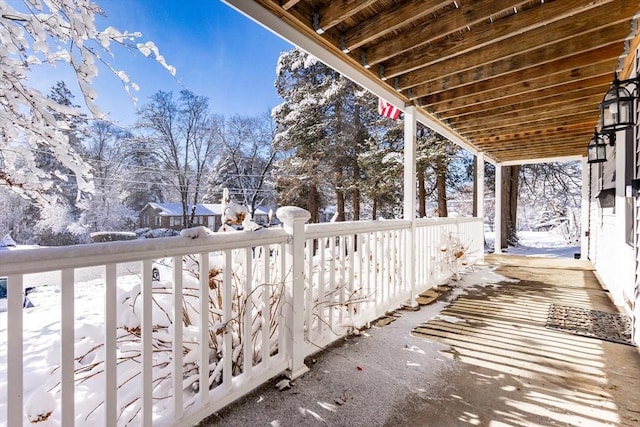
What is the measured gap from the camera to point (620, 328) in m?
2.78

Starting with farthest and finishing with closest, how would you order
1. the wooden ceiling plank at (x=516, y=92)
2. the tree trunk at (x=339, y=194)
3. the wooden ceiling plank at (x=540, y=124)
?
the tree trunk at (x=339, y=194), the wooden ceiling plank at (x=540, y=124), the wooden ceiling plank at (x=516, y=92)

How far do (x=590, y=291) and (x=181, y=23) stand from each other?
15.4 metres

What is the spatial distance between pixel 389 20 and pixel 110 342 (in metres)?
2.53

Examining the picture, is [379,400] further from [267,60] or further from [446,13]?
[267,60]

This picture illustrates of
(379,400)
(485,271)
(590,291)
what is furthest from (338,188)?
(379,400)

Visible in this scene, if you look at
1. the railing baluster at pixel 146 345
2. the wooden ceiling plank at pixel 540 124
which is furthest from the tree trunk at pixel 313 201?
the railing baluster at pixel 146 345

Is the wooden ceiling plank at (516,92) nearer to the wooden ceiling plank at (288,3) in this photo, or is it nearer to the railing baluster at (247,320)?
the wooden ceiling plank at (288,3)

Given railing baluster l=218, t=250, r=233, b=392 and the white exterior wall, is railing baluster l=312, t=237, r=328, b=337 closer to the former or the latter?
railing baluster l=218, t=250, r=233, b=392

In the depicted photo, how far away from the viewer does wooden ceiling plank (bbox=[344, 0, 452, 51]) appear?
208 cm

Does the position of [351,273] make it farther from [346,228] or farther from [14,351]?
[14,351]

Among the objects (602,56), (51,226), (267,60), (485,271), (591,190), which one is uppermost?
(267,60)

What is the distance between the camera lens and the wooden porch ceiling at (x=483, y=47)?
84.2 inches

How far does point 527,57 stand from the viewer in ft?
9.06

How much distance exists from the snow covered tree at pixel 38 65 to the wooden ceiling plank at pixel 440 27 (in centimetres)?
192
